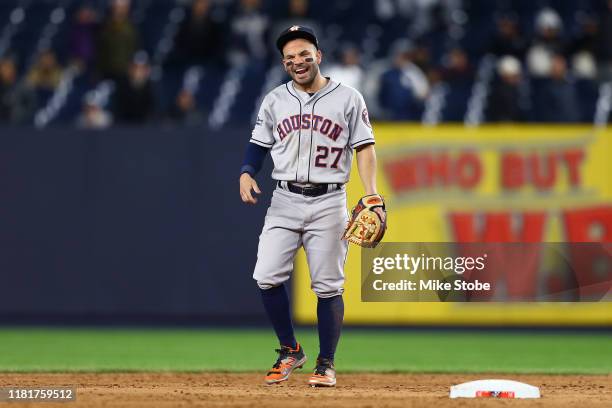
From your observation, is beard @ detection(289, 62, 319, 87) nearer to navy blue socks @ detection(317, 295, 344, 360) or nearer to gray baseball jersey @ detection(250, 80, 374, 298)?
gray baseball jersey @ detection(250, 80, 374, 298)

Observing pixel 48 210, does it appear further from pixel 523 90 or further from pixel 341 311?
pixel 341 311

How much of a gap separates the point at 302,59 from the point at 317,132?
0.44m

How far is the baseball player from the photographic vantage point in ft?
24.3

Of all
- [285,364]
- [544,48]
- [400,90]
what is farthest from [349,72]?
[285,364]

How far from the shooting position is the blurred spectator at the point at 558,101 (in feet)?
44.8

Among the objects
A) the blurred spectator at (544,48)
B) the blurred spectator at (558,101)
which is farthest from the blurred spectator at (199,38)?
the blurred spectator at (558,101)

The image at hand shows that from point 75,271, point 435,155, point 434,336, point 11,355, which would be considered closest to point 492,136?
point 435,155

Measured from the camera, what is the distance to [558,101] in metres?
13.7

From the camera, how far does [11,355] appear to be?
10.5m

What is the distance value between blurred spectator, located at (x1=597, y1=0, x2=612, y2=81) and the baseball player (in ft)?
25.7

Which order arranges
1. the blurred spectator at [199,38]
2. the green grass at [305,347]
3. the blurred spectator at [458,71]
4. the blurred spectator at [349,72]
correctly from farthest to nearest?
the blurred spectator at [199,38], the blurred spectator at [458,71], the blurred spectator at [349,72], the green grass at [305,347]

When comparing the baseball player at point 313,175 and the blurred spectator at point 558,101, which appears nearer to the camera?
the baseball player at point 313,175

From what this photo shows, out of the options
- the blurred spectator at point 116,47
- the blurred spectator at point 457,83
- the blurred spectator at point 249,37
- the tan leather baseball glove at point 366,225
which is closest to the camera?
the tan leather baseball glove at point 366,225

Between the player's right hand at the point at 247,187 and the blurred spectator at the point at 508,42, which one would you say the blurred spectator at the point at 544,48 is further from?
the player's right hand at the point at 247,187
